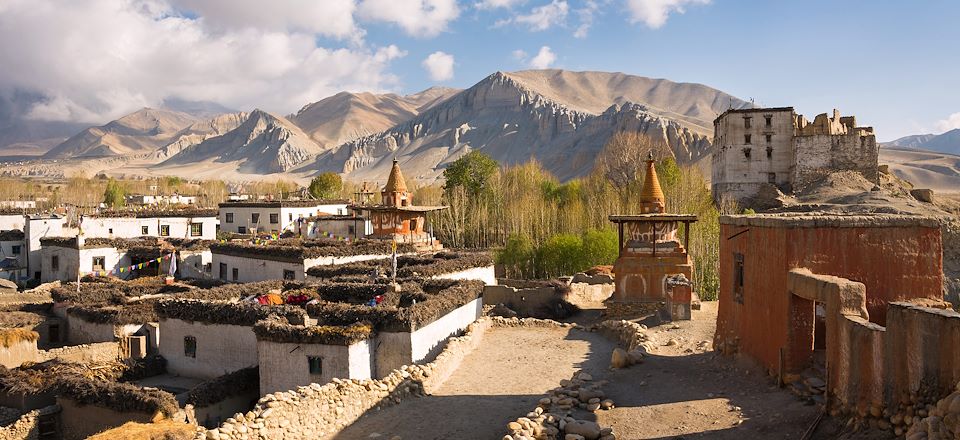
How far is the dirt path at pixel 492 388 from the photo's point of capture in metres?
15.1

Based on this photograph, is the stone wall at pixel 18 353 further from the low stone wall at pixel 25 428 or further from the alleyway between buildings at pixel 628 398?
the alleyway between buildings at pixel 628 398

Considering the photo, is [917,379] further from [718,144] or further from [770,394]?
[718,144]

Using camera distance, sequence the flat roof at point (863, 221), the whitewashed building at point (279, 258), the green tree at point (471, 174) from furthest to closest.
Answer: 1. the green tree at point (471, 174)
2. the whitewashed building at point (279, 258)
3. the flat roof at point (863, 221)

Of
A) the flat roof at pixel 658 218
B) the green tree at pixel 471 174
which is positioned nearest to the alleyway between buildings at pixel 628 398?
the flat roof at pixel 658 218

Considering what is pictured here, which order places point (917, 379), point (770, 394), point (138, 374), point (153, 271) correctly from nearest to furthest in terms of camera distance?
point (917, 379), point (770, 394), point (138, 374), point (153, 271)

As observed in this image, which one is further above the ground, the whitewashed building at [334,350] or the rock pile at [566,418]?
the whitewashed building at [334,350]

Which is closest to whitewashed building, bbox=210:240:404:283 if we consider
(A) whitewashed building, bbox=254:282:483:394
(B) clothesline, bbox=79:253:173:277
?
(B) clothesline, bbox=79:253:173:277

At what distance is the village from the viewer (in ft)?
39.4

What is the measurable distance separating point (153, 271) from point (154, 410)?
2956cm

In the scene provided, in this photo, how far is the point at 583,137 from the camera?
6309 inches

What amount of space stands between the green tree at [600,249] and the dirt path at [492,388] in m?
18.0

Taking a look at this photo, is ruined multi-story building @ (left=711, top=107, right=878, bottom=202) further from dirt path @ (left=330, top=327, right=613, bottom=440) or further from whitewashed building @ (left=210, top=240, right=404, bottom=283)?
dirt path @ (left=330, top=327, right=613, bottom=440)

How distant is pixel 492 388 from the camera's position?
18062 mm

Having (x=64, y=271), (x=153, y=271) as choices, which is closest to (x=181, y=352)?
(x=153, y=271)
